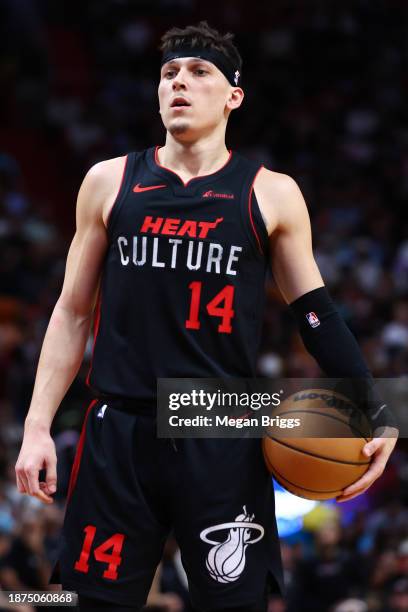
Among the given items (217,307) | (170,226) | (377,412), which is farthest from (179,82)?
(377,412)

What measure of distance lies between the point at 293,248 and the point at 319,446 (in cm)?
67

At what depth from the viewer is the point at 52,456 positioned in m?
3.53

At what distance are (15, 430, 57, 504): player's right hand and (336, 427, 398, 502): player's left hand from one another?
0.95 m

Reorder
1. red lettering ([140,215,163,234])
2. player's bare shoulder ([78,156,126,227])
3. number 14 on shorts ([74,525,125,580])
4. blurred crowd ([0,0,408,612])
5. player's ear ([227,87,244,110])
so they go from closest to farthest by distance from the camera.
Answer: number 14 on shorts ([74,525,125,580]) → red lettering ([140,215,163,234]) → player's bare shoulder ([78,156,126,227]) → player's ear ([227,87,244,110]) → blurred crowd ([0,0,408,612])

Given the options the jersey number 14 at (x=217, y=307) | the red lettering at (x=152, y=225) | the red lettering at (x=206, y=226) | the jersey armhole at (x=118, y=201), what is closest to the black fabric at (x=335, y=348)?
the jersey number 14 at (x=217, y=307)

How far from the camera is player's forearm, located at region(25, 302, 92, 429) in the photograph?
3.60 m

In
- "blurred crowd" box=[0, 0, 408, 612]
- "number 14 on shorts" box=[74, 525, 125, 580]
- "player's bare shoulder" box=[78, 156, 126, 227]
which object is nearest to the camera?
"number 14 on shorts" box=[74, 525, 125, 580]

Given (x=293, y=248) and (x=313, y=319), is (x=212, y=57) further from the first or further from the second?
(x=313, y=319)

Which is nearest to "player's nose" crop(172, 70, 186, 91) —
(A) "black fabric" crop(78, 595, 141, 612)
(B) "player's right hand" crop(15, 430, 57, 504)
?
(B) "player's right hand" crop(15, 430, 57, 504)

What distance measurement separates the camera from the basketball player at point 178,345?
348 centimetres

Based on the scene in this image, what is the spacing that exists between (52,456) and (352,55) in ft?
41.6

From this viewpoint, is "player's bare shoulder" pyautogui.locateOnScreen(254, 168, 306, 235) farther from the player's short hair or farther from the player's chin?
the player's short hair

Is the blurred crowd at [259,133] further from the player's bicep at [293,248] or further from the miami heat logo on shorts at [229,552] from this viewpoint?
the miami heat logo on shorts at [229,552]

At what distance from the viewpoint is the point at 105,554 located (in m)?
3.47
